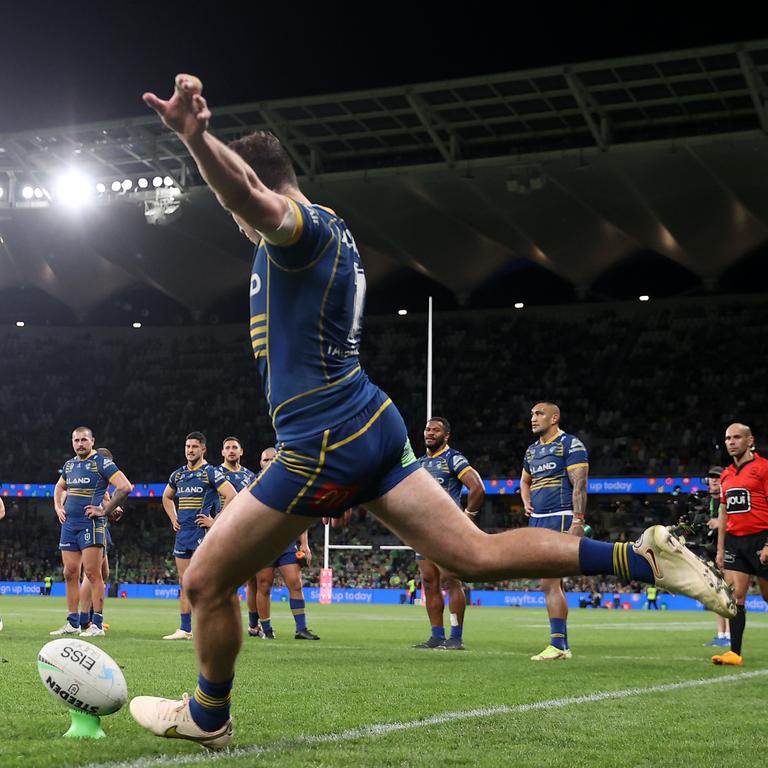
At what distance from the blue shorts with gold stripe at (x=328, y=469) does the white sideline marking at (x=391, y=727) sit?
3.32 ft

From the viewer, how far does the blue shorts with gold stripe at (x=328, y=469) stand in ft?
13.2

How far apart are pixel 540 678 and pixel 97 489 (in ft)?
22.0

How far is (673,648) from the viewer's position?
1197 cm

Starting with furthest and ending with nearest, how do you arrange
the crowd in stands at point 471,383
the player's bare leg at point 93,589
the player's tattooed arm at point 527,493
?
1. the crowd in stands at point 471,383
2. the player's bare leg at point 93,589
3. the player's tattooed arm at point 527,493

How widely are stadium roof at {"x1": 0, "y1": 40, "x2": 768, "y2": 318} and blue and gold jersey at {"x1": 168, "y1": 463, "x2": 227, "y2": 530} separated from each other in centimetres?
1547

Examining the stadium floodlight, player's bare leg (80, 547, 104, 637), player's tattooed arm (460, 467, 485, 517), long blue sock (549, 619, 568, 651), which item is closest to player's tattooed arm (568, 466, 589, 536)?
long blue sock (549, 619, 568, 651)

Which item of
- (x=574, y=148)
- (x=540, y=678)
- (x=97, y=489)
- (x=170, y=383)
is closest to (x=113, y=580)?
(x=170, y=383)

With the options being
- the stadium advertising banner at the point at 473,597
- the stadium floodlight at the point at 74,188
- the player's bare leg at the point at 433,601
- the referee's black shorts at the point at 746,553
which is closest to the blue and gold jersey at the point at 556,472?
the referee's black shorts at the point at 746,553

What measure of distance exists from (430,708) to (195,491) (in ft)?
25.8

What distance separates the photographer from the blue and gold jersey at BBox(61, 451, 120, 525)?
500 inches

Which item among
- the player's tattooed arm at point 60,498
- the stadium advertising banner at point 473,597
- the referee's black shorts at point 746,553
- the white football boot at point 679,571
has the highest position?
the player's tattooed arm at point 60,498

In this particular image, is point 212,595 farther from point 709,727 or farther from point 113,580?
point 113,580

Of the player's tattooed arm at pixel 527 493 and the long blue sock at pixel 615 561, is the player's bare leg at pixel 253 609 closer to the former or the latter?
the player's tattooed arm at pixel 527 493

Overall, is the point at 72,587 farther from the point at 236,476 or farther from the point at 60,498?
the point at 236,476
